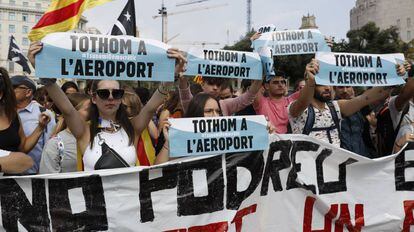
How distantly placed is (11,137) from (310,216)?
8.09 feet

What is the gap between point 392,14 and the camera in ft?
223

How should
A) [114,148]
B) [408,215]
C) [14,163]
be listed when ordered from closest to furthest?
[14,163]
[114,148]
[408,215]

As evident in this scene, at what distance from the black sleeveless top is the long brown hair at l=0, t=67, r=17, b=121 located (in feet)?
0.23

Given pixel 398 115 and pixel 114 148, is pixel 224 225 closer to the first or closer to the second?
pixel 114 148

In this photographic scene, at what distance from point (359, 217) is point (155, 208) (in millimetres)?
1805

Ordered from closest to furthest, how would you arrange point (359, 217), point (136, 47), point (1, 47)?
point (136, 47)
point (359, 217)
point (1, 47)

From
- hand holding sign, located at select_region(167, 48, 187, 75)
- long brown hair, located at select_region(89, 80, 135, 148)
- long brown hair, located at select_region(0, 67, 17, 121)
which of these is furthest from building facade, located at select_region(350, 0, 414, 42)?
long brown hair, located at select_region(0, 67, 17, 121)

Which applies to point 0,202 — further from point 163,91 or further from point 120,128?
point 163,91

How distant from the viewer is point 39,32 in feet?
14.0

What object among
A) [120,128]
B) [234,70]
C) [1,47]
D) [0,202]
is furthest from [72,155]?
[1,47]

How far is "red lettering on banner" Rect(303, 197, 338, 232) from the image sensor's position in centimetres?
408

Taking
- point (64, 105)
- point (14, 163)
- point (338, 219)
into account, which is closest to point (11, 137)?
point (14, 163)

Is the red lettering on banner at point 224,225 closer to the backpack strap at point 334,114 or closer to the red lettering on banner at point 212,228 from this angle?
the red lettering on banner at point 212,228

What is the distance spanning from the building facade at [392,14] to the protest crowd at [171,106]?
221ft
